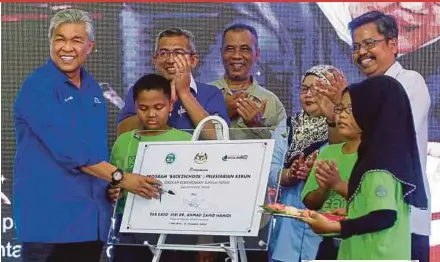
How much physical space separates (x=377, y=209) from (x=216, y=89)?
1.06 m

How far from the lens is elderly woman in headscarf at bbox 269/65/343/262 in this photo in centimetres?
406

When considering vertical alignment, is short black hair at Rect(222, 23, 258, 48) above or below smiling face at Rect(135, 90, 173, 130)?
above

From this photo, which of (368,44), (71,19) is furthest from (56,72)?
(368,44)

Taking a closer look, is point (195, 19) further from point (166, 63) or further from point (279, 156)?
point (279, 156)

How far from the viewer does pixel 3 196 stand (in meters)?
4.11

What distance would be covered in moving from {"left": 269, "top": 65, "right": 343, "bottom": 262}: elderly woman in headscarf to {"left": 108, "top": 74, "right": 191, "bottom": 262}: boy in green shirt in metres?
0.53

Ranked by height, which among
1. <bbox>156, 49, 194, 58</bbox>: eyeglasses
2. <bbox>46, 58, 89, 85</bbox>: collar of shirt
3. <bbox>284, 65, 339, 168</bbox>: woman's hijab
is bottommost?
<bbox>284, 65, 339, 168</bbox>: woman's hijab

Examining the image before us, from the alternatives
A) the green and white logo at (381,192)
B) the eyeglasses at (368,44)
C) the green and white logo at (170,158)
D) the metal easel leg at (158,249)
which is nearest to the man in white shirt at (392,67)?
the eyeglasses at (368,44)

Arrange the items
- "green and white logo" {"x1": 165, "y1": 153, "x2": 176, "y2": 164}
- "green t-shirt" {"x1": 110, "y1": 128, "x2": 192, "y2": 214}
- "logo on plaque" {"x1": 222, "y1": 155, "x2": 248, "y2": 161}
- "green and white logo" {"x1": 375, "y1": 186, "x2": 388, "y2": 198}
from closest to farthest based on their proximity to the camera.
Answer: "green and white logo" {"x1": 375, "y1": 186, "x2": 388, "y2": 198} < "logo on plaque" {"x1": 222, "y1": 155, "x2": 248, "y2": 161} < "green and white logo" {"x1": 165, "y1": 153, "x2": 176, "y2": 164} < "green t-shirt" {"x1": 110, "y1": 128, "x2": 192, "y2": 214}

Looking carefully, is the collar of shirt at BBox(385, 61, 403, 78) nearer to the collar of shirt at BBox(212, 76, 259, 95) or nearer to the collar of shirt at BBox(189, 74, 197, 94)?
the collar of shirt at BBox(212, 76, 259, 95)

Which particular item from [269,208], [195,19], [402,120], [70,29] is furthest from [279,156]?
[70,29]

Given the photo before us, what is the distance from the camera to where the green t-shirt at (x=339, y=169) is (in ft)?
12.7

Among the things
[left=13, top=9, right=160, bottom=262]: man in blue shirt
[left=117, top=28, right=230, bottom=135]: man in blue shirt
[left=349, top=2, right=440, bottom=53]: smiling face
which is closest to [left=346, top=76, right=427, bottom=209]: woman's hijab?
[left=349, top=2, right=440, bottom=53]: smiling face

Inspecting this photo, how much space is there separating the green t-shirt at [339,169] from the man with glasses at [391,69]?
0.85ft
